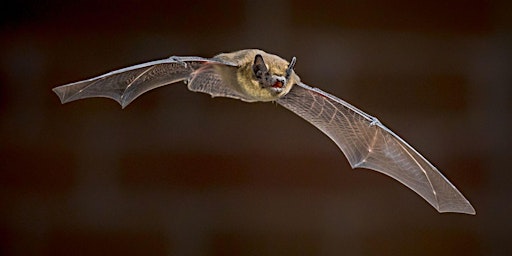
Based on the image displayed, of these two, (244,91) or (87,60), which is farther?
(87,60)

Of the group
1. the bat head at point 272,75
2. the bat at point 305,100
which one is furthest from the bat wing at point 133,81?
the bat head at point 272,75

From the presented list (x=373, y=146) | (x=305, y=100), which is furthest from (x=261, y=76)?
(x=373, y=146)

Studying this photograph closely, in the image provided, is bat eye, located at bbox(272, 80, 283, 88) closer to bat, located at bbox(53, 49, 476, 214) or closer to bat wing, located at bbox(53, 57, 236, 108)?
bat, located at bbox(53, 49, 476, 214)

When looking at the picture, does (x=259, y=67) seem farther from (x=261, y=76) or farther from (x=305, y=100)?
(x=305, y=100)

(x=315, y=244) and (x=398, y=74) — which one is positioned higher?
(x=398, y=74)

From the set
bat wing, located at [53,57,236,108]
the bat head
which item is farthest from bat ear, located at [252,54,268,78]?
bat wing, located at [53,57,236,108]
